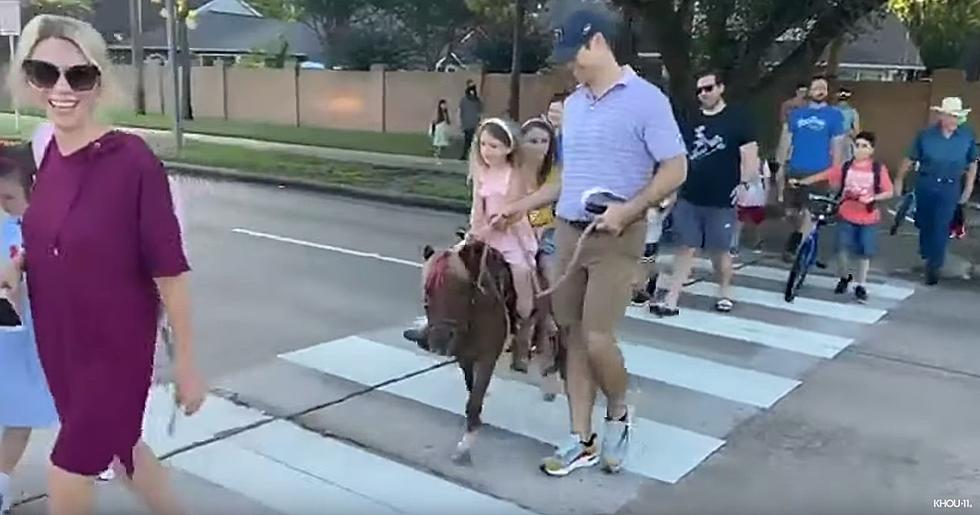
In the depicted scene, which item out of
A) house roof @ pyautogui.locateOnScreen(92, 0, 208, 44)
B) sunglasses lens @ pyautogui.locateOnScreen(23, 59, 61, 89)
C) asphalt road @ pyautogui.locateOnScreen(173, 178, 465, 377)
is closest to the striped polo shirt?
sunglasses lens @ pyautogui.locateOnScreen(23, 59, 61, 89)

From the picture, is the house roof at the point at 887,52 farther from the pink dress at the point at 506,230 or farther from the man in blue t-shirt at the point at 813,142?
the pink dress at the point at 506,230

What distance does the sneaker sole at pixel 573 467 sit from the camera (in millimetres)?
4855

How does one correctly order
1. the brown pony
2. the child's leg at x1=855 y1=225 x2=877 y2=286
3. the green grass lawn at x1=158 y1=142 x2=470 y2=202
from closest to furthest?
1. the brown pony
2. the child's leg at x1=855 y1=225 x2=877 y2=286
3. the green grass lawn at x1=158 y1=142 x2=470 y2=202

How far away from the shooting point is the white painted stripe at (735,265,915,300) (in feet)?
30.7

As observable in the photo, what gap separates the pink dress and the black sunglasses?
2.19 meters

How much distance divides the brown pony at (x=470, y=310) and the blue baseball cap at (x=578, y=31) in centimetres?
102

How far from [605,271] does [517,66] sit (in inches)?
820

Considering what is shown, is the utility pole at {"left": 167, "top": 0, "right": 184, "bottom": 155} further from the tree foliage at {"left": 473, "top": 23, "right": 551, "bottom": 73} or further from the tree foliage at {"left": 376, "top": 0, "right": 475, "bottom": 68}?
the tree foliage at {"left": 376, "top": 0, "right": 475, "bottom": 68}

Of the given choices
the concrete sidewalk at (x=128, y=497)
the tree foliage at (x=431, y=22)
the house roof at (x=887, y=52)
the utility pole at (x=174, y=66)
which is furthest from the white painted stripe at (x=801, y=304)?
the tree foliage at (x=431, y=22)

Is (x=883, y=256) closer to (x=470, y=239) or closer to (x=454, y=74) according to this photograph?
(x=470, y=239)

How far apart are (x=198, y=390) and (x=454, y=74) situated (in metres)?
25.1

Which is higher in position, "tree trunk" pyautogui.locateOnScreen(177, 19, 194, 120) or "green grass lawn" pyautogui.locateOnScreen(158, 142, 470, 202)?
"tree trunk" pyautogui.locateOnScreen(177, 19, 194, 120)

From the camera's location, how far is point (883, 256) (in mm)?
11375

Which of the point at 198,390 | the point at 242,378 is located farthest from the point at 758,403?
the point at 198,390
